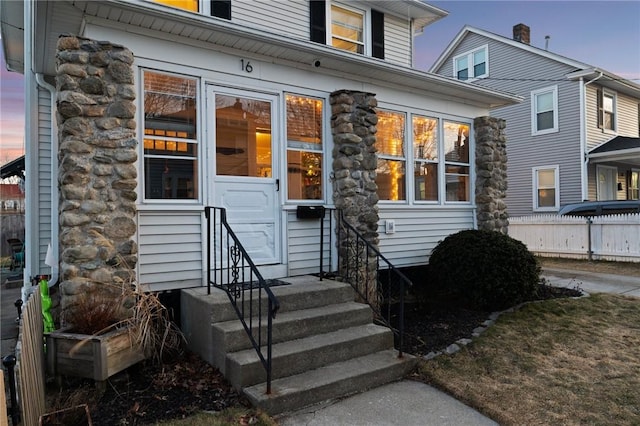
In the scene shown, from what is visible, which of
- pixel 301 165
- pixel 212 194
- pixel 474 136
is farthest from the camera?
pixel 474 136

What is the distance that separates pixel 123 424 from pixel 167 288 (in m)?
1.71

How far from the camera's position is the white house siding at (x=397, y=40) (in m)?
9.27

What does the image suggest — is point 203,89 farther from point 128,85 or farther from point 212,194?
point 212,194

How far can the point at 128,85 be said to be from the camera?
4113 millimetres

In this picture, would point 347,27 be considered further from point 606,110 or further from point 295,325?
point 606,110

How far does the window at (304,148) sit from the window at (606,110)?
12.7 meters

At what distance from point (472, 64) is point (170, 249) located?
1551 cm

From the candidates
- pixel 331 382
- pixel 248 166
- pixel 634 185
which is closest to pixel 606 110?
pixel 634 185

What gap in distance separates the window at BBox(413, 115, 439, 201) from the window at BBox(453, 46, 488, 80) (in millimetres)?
10718

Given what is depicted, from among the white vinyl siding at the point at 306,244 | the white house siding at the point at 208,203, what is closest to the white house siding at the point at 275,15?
the white house siding at the point at 208,203

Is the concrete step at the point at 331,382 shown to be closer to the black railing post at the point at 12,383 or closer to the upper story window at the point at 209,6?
the black railing post at the point at 12,383

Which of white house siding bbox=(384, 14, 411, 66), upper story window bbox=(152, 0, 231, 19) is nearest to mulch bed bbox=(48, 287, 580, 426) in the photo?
upper story window bbox=(152, 0, 231, 19)

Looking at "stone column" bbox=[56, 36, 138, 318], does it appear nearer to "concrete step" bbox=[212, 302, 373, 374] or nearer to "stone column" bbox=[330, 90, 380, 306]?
"concrete step" bbox=[212, 302, 373, 374]

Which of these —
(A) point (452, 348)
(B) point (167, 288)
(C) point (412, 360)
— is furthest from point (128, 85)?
(A) point (452, 348)
